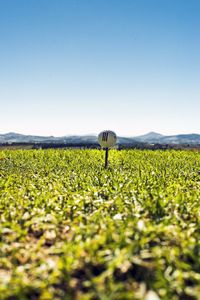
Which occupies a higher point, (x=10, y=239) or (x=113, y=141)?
(x=113, y=141)

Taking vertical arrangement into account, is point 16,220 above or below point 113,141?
below

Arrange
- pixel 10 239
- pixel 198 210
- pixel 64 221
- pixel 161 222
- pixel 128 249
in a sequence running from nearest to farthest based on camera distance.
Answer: pixel 128 249 < pixel 10 239 < pixel 161 222 < pixel 64 221 < pixel 198 210

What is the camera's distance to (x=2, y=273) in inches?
128

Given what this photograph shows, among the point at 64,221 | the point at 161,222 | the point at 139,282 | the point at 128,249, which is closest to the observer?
the point at 139,282

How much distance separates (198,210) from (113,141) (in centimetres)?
792

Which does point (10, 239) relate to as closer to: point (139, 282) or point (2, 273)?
point (2, 273)

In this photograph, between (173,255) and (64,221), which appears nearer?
(173,255)

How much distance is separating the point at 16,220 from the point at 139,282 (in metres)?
2.24

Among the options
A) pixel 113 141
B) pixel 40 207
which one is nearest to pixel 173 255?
pixel 40 207

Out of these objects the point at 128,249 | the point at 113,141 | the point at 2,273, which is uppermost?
the point at 113,141

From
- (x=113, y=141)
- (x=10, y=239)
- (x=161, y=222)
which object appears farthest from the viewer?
(x=113, y=141)

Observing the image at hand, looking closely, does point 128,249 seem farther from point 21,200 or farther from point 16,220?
point 21,200

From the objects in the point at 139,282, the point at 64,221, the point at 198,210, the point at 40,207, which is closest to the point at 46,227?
the point at 64,221

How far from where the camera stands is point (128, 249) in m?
3.30
